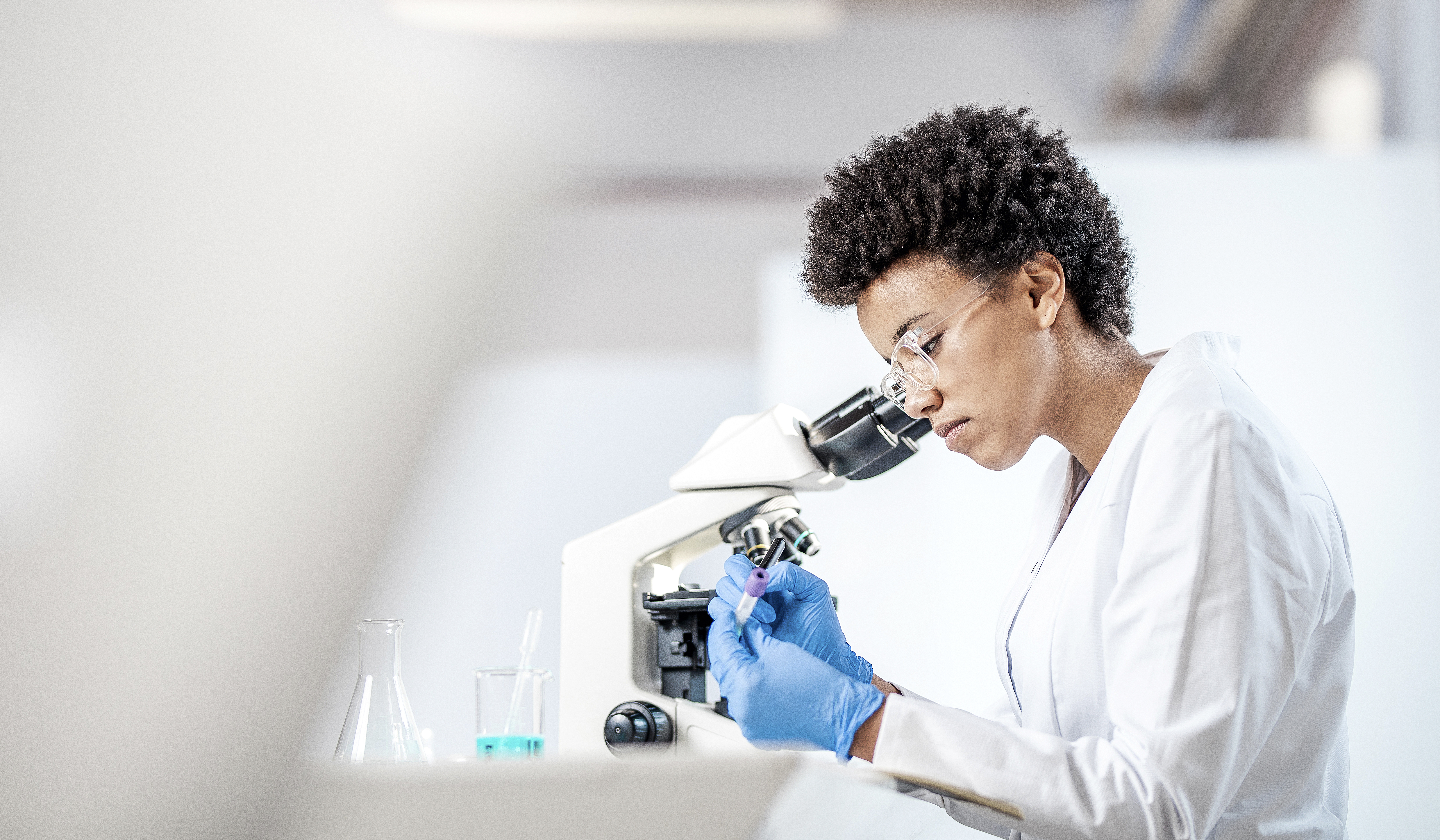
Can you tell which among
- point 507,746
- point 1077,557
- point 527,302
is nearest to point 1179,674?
point 1077,557

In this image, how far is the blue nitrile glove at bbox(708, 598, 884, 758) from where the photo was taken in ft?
2.97

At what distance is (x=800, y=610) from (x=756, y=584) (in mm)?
166

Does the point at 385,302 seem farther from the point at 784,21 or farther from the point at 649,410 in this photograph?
the point at 784,21

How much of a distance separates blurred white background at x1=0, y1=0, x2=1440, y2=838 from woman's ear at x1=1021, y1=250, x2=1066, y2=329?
689 millimetres

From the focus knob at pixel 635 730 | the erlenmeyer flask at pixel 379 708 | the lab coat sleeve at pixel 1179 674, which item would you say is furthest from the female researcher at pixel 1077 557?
the erlenmeyer flask at pixel 379 708

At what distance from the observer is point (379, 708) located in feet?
3.94

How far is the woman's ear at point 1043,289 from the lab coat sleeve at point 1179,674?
0.24 m

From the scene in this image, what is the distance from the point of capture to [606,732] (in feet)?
3.69

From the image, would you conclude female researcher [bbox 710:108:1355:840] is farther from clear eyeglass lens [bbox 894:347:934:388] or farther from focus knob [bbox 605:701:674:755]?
focus knob [bbox 605:701:674:755]

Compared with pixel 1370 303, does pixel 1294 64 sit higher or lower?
higher

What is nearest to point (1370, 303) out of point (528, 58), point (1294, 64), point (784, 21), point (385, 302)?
point (1294, 64)

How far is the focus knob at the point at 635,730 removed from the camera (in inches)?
43.9

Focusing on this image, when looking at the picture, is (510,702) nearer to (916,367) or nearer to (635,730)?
(635,730)

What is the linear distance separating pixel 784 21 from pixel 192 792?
2.37m
